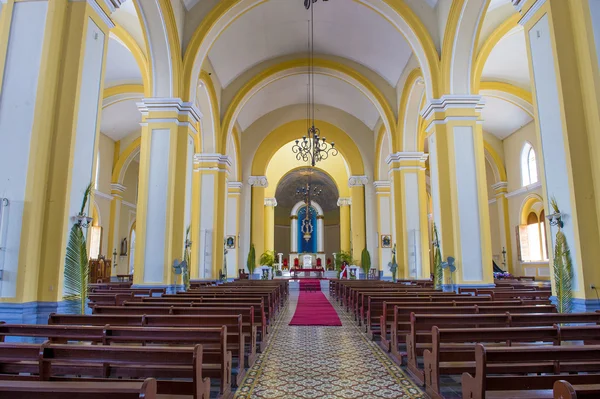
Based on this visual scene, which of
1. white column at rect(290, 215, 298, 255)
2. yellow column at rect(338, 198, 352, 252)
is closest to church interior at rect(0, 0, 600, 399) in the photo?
yellow column at rect(338, 198, 352, 252)

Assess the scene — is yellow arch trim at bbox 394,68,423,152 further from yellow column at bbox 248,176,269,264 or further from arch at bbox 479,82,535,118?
yellow column at bbox 248,176,269,264

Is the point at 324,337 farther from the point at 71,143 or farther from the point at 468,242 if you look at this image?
the point at 71,143

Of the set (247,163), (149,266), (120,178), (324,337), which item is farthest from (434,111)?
(120,178)

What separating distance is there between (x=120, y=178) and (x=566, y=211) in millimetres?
17837

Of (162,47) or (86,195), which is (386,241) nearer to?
(162,47)

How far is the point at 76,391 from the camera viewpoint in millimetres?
1437

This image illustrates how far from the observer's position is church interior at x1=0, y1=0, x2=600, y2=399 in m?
3.05

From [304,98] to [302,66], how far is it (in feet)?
12.7

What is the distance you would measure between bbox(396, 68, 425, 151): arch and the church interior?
0.07 metres

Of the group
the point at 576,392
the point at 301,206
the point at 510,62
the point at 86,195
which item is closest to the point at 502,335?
the point at 576,392

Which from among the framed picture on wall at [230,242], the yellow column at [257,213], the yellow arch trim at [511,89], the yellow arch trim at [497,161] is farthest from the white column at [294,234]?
the yellow arch trim at [511,89]

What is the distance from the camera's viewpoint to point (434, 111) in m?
8.69

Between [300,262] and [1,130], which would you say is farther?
[300,262]

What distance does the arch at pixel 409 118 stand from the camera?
40.8 ft
